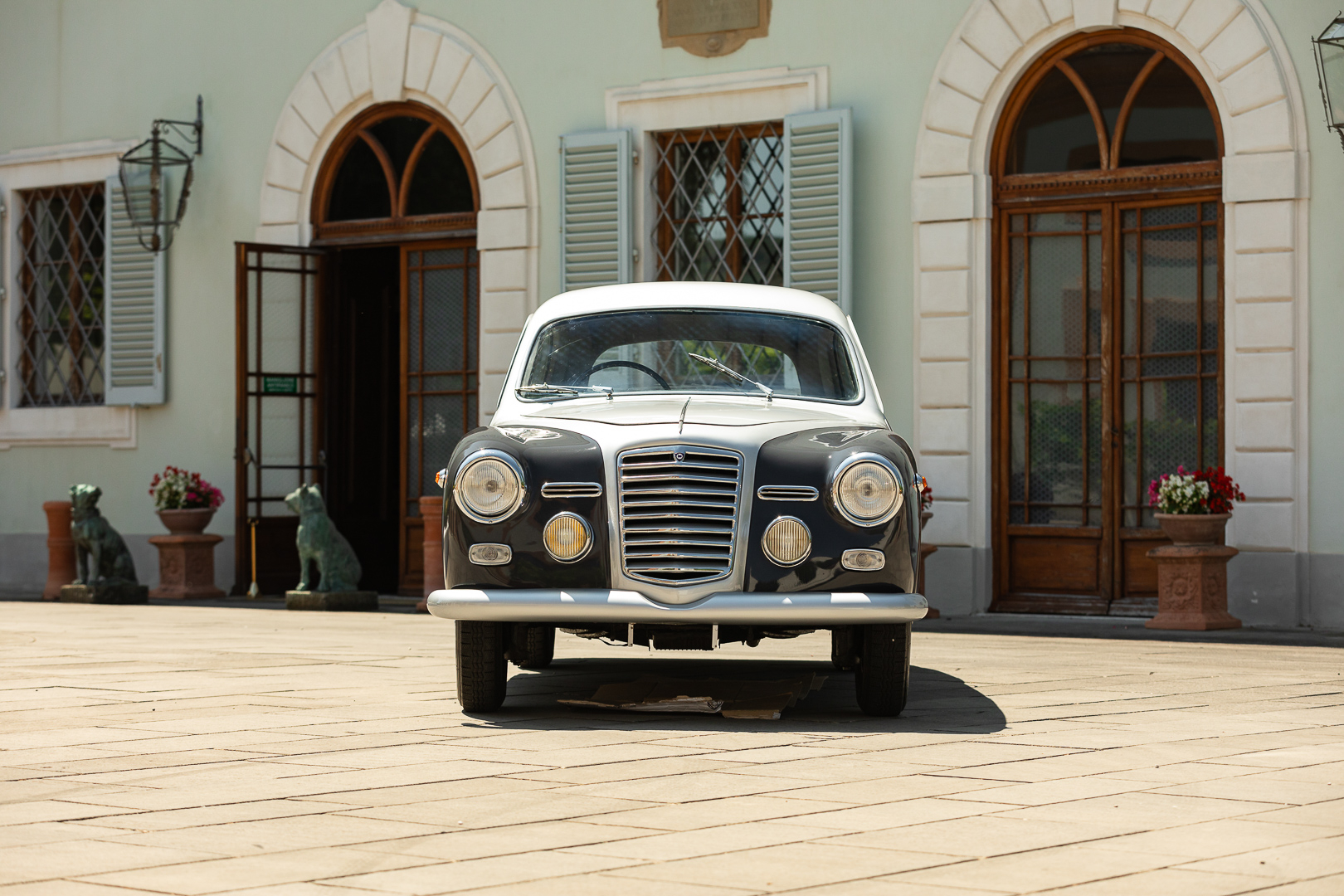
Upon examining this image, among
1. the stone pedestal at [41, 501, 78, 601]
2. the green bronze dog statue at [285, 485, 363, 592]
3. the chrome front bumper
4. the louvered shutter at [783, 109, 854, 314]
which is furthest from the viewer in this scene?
the stone pedestal at [41, 501, 78, 601]

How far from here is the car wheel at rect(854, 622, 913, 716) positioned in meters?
6.32

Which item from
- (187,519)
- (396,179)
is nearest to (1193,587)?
(396,179)

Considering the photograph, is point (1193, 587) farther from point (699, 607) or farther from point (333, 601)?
point (333, 601)

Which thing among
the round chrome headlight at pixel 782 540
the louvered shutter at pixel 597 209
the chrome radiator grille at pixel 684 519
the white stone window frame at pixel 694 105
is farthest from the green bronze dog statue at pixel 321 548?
the round chrome headlight at pixel 782 540

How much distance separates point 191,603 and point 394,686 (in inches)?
288

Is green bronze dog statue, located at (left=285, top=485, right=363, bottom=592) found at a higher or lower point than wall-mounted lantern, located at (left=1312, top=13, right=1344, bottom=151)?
lower

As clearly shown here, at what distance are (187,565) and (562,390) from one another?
8377 mm

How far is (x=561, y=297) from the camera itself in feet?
25.4

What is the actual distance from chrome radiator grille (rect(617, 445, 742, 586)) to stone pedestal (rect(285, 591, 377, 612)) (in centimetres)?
773

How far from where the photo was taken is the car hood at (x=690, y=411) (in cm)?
638

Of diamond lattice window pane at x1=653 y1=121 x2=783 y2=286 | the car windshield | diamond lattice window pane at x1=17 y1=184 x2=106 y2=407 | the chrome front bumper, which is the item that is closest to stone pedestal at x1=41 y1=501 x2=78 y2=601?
diamond lattice window pane at x1=17 y1=184 x2=106 y2=407

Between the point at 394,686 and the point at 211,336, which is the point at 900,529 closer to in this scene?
the point at 394,686

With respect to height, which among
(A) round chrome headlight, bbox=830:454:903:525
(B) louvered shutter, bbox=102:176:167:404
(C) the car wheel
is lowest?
(C) the car wheel

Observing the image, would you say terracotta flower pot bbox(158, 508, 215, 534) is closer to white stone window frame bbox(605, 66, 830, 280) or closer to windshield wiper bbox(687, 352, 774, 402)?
white stone window frame bbox(605, 66, 830, 280)
